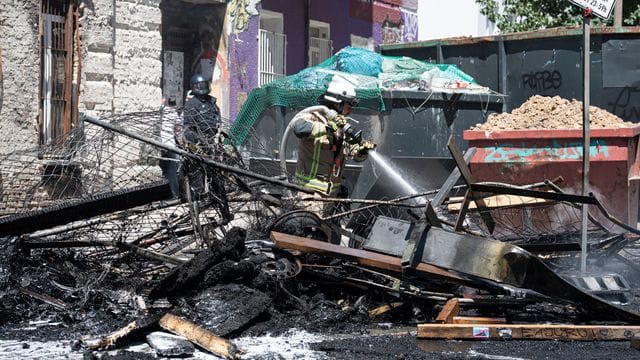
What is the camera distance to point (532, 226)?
851 cm

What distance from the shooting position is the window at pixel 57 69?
12.1 meters

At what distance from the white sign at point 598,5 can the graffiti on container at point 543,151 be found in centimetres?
225

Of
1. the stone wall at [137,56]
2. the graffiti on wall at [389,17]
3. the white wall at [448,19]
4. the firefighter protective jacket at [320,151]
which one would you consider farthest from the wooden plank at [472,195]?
the white wall at [448,19]

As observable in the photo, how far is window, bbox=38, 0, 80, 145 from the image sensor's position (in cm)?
1213

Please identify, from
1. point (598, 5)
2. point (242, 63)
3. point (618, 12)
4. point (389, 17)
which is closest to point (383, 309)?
point (598, 5)

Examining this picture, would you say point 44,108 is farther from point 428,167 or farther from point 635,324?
point 635,324

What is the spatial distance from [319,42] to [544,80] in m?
7.68

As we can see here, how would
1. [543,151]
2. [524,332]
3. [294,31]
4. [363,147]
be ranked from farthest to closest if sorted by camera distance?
[294,31] < [543,151] < [363,147] < [524,332]

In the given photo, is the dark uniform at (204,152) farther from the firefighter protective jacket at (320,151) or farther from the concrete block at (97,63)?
the concrete block at (97,63)

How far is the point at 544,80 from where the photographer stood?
508 inches

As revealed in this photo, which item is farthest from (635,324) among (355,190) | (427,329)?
(355,190)

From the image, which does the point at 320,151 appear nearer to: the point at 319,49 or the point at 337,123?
the point at 337,123

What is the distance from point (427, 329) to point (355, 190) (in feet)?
17.7

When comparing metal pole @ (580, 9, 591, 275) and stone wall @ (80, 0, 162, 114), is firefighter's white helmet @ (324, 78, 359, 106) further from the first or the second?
stone wall @ (80, 0, 162, 114)
